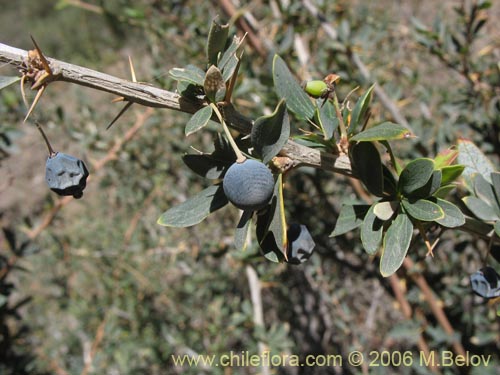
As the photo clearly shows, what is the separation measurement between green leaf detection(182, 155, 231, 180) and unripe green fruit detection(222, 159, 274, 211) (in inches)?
3.7

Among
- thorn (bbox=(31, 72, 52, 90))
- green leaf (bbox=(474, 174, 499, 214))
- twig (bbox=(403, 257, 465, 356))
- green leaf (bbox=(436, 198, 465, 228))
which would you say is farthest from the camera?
twig (bbox=(403, 257, 465, 356))

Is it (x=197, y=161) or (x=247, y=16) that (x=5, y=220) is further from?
(x=197, y=161)

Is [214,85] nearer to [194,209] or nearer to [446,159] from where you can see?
[194,209]

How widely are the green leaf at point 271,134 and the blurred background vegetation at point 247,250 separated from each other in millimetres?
508

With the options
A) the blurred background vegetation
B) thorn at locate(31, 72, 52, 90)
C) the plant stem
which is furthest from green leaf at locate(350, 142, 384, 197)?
thorn at locate(31, 72, 52, 90)

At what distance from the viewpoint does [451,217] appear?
0.64 meters

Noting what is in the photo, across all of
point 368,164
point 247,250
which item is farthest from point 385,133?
point 247,250

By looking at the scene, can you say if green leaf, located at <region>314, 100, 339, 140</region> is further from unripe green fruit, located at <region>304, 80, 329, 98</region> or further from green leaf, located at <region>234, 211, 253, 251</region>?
green leaf, located at <region>234, 211, 253, 251</region>

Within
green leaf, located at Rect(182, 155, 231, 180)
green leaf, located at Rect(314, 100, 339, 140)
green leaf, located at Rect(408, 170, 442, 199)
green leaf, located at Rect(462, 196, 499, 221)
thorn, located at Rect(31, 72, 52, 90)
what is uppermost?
thorn, located at Rect(31, 72, 52, 90)

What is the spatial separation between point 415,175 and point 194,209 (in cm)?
34

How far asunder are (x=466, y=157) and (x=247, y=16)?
0.95 meters

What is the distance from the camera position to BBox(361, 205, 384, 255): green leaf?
651mm

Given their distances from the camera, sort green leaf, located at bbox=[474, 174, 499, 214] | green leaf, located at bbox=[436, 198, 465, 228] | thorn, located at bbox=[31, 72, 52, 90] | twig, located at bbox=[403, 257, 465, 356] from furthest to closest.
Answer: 1. twig, located at bbox=[403, 257, 465, 356]
2. green leaf, located at bbox=[474, 174, 499, 214]
3. green leaf, located at bbox=[436, 198, 465, 228]
4. thorn, located at bbox=[31, 72, 52, 90]

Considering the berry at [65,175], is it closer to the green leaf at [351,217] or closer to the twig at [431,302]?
the green leaf at [351,217]
